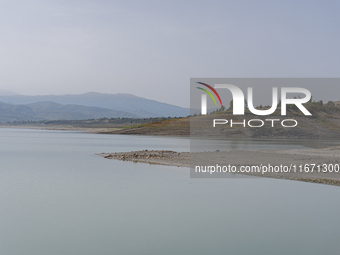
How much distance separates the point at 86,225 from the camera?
10.4 m

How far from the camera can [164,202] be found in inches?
522

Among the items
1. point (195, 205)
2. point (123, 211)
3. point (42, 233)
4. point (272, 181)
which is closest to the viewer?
point (42, 233)

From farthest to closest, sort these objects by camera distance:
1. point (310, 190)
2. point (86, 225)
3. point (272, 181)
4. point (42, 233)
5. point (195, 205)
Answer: point (272, 181) → point (310, 190) → point (195, 205) → point (86, 225) → point (42, 233)

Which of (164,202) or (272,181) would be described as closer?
(164,202)

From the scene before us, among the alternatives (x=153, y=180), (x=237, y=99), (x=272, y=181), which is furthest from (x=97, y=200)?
(x=237, y=99)

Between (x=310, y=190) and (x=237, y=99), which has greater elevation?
(x=237, y=99)

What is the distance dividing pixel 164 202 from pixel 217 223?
2.89 meters

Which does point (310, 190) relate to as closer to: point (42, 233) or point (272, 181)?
point (272, 181)

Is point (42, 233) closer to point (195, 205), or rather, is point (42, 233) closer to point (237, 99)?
point (195, 205)

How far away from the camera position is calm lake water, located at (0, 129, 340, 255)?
898 cm

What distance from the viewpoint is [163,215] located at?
1158cm

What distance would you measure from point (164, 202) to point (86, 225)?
353 cm

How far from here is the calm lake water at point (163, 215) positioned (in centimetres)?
898

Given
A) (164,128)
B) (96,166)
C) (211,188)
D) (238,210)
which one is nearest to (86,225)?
(238,210)
